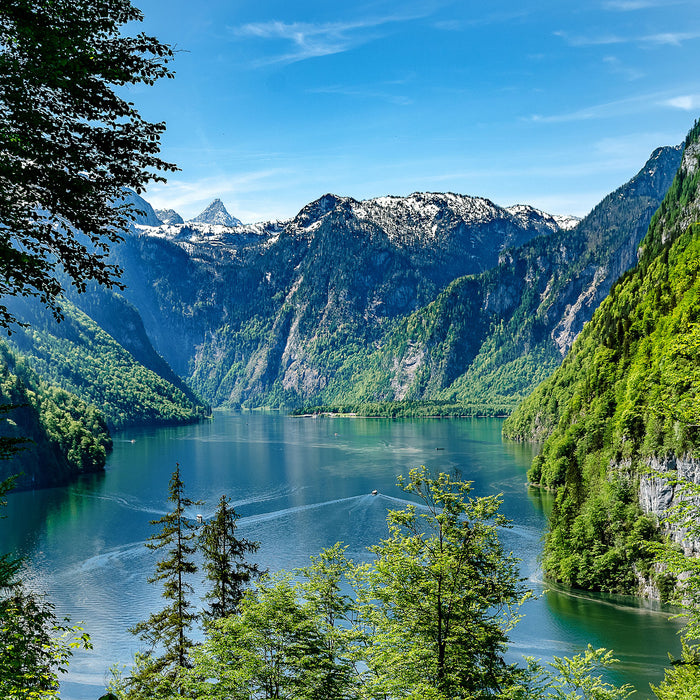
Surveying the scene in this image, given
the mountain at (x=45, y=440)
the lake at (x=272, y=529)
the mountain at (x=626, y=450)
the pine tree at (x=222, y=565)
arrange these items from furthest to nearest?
the mountain at (x=45, y=440), the mountain at (x=626, y=450), the lake at (x=272, y=529), the pine tree at (x=222, y=565)

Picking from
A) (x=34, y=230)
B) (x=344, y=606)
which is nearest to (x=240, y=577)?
(x=344, y=606)

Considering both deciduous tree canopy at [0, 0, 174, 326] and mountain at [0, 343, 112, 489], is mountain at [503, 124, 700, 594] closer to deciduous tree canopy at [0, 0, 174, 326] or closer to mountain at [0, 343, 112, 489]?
deciduous tree canopy at [0, 0, 174, 326]

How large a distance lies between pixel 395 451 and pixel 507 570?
167824 millimetres

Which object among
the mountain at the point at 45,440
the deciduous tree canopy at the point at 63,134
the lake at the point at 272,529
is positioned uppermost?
the deciduous tree canopy at the point at 63,134

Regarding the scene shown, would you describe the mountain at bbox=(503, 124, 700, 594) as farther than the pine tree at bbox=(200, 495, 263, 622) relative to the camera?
Yes

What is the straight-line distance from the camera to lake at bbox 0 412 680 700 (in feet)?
200

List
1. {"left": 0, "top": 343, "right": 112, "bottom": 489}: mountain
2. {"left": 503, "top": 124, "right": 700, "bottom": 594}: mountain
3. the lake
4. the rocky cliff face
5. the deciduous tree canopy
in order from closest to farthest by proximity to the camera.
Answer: the deciduous tree canopy < the lake < the rocky cliff face < {"left": 503, "top": 124, "right": 700, "bottom": 594}: mountain < {"left": 0, "top": 343, "right": 112, "bottom": 489}: mountain

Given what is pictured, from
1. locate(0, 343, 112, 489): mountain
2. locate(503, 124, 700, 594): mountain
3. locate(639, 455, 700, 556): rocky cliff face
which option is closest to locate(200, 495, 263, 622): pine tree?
locate(503, 124, 700, 594): mountain

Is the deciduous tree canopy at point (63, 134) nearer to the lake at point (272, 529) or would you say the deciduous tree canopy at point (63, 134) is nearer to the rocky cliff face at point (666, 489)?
the lake at point (272, 529)

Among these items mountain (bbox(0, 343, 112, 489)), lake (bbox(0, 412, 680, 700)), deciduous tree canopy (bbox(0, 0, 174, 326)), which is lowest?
lake (bbox(0, 412, 680, 700))

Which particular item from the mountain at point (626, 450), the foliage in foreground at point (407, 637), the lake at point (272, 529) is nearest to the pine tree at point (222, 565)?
the foliage in foreground at point (407, 637)

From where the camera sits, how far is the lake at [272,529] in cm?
6091

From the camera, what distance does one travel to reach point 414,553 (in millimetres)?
27219

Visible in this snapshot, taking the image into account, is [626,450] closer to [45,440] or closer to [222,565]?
[222,565]
